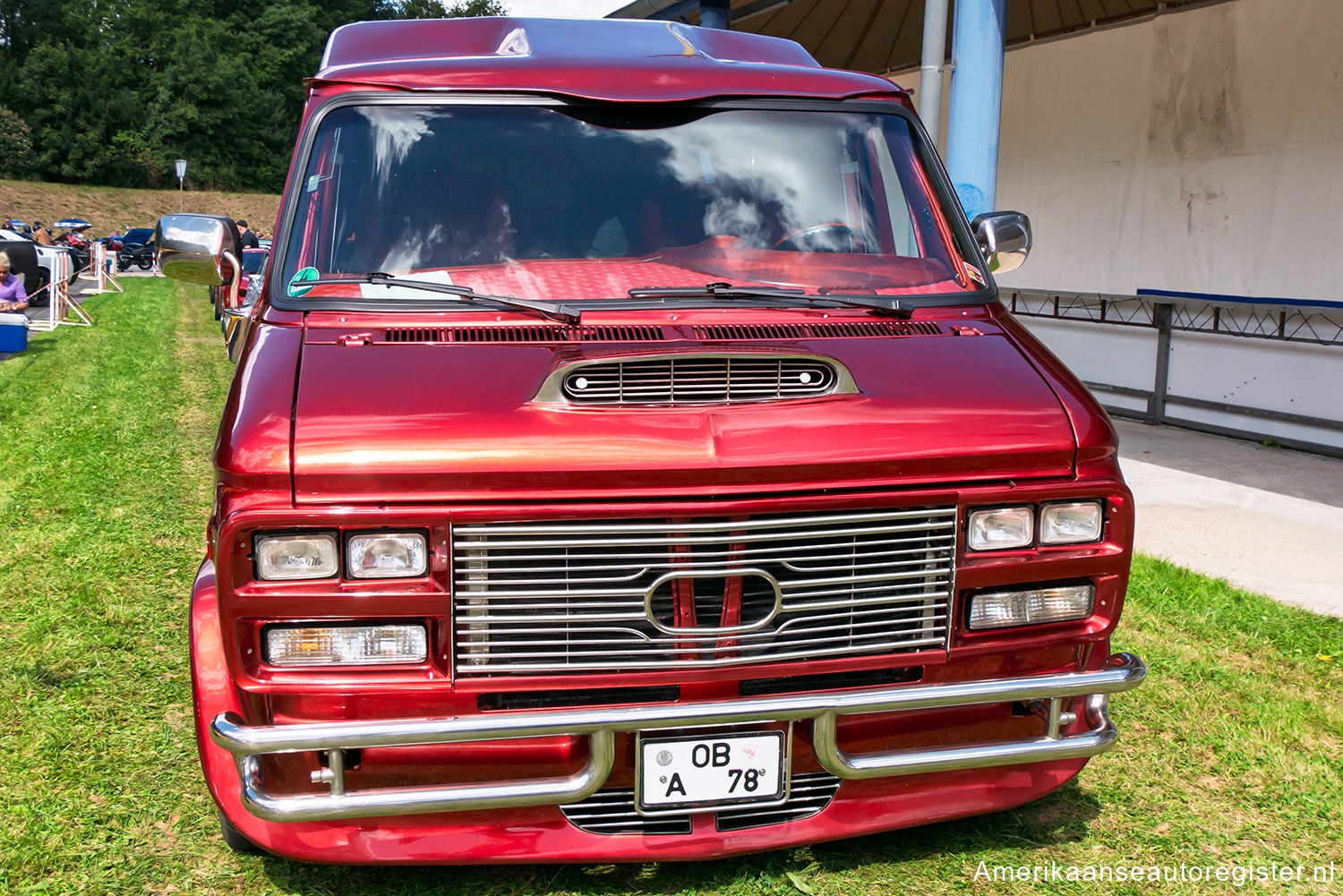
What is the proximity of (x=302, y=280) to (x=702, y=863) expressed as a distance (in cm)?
203

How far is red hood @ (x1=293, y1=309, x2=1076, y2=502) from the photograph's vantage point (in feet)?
8.63

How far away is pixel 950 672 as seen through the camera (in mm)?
2979

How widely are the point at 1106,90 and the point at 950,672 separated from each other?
32.9 feet

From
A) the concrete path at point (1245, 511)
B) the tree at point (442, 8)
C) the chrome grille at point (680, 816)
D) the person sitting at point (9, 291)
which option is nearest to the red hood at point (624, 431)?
the chrome grille at point (680, 816)

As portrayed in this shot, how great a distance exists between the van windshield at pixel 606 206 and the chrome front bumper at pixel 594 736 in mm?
1263

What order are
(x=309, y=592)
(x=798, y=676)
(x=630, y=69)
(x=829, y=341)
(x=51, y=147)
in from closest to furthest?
(x=309, y=592) → (x=798, y=676) → (x=829, y=341) → (x=630, y=69) → (x=51, y=147)

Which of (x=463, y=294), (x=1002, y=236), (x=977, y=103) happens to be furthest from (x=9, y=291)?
(x=1002, y=236)

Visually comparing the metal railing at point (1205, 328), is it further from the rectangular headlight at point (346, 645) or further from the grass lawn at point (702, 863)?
the rectangular headlight at point (346, 645)

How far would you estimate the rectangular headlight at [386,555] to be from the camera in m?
2.62

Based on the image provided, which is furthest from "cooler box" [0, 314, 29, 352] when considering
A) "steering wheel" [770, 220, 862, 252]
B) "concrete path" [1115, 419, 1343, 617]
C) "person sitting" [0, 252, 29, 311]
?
"steering wheel" [770, 220, 862, 252]

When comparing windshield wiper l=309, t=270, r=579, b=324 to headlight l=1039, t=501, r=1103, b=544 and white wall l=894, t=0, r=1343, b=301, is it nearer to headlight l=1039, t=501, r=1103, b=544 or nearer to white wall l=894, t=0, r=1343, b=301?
headlight l=1039, t=501, r=1103, b=544

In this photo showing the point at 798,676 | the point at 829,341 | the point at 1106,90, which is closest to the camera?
the point at 798,676

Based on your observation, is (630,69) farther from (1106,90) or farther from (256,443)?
(1106,90)

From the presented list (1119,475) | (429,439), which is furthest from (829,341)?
(429,439)
